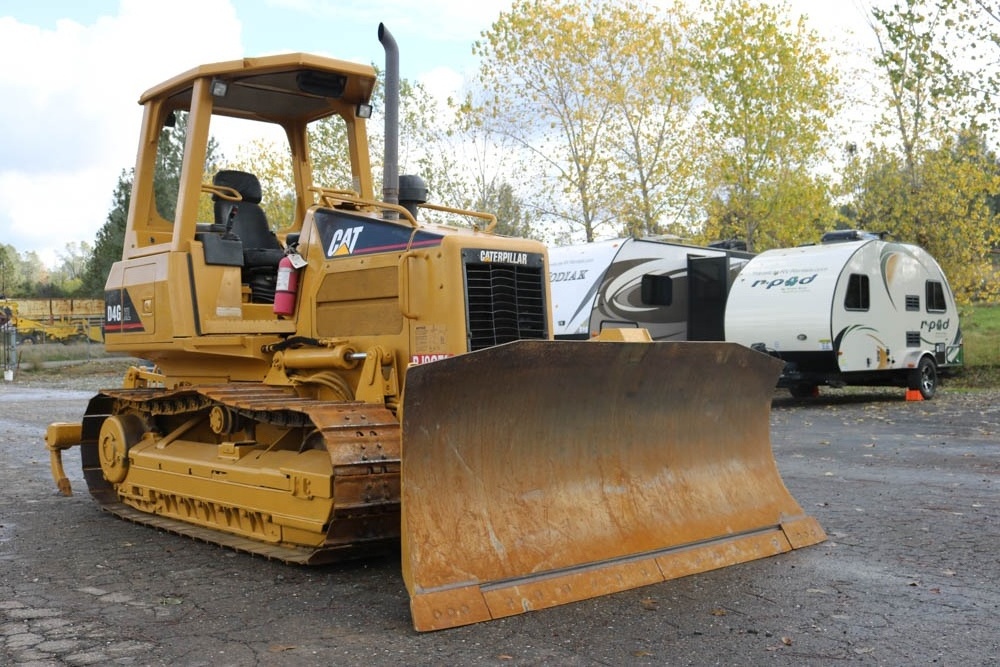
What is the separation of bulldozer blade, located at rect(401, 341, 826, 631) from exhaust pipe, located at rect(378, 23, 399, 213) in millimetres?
1849

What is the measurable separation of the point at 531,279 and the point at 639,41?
2298 centimetres

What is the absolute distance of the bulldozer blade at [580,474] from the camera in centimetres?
490

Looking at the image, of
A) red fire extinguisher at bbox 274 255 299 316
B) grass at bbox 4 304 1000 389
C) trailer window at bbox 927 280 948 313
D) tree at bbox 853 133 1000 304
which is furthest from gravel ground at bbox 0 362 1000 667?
tree at bbox 853 133 1000 304

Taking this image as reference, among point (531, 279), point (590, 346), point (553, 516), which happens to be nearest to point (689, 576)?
point (553, 516)

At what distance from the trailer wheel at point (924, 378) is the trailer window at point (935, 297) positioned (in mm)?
1019

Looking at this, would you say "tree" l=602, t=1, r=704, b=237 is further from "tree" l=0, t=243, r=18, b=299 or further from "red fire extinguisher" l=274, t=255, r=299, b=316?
"tree" l=0, t=243, r=18, b=299

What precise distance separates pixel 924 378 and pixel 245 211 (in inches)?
Answer: 571

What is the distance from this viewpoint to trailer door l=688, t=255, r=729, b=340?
63.8 ft

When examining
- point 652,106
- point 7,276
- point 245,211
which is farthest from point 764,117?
point 7,276

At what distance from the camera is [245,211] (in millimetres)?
7684

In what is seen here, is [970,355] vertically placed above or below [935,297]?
below

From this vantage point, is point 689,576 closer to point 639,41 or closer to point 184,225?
point 184,225

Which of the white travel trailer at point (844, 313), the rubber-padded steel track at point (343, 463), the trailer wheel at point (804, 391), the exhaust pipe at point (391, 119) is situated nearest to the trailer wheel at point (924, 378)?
the white travel trailer at point (844, 313)

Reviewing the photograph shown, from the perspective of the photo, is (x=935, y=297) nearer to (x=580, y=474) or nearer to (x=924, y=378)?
(x=924, y=378)
